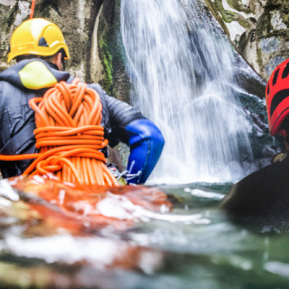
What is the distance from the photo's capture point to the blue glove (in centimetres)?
132

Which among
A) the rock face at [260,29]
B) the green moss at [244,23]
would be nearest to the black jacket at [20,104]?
the rock face at [260,29]

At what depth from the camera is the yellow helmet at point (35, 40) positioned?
4.63ft

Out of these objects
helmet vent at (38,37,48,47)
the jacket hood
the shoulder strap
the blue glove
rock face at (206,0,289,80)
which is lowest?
the blue glove

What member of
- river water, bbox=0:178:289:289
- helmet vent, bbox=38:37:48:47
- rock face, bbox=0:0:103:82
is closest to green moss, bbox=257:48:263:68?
rock face, bbox=0:0:103:82

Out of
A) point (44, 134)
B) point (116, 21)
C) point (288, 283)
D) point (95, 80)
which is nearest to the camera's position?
point (288, 283)

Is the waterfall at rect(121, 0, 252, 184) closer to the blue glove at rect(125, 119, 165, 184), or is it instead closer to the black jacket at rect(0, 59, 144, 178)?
the blue glove at rect(125, 119, 165, 184)

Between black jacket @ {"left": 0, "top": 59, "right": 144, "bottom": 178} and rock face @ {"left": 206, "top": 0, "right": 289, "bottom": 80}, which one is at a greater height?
rock face @ {"left": 206, "top": 0, "right": 289, "bottom": 80}

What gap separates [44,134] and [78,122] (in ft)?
0.44

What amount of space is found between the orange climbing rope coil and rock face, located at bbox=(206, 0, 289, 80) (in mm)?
4012

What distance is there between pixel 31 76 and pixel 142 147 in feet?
2.02

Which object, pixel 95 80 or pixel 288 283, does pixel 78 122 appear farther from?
pixel 95 80

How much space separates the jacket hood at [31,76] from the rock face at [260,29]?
3.86m

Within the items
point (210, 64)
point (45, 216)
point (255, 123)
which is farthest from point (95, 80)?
point (45, 216)

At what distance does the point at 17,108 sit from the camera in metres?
1.22
